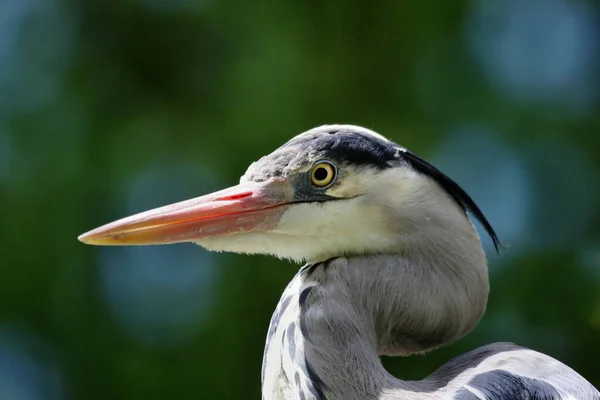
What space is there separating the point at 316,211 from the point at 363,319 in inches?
8.8

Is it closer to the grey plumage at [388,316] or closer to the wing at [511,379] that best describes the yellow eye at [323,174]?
the grey plumage at [388,316]

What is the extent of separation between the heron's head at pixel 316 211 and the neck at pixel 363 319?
5 cm

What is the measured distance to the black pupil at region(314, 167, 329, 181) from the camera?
5.34 ft

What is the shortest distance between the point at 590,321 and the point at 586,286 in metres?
0.18

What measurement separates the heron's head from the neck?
0.05 m

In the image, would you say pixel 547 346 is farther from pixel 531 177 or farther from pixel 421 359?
pixel 531 177

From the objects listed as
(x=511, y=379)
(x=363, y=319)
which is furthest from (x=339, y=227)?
(x=511, y=379)

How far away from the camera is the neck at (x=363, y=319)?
1.46m

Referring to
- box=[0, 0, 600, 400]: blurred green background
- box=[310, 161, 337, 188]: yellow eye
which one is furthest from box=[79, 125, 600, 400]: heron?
box=[0, 0, 600, 400]: blurred green background

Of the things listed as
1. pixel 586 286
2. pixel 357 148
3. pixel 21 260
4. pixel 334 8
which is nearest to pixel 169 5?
pixel 334 8

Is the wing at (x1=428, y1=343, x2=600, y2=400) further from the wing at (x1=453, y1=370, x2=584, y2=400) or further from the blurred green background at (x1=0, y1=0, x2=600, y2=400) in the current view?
the blurred green background at (x1=0, y1=0, x2=600, y2=400)

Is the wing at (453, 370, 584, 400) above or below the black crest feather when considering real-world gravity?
→ below

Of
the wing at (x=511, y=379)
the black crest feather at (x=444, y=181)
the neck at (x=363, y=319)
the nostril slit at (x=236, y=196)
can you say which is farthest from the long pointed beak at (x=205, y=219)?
the wing at (x=511, y=379)

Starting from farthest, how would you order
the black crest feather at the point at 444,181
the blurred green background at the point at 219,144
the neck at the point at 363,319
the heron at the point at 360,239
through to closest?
the blurred green background at the point at 219,144, the black crest feather at the point at 444,181, the heron at the point at 360,239, the neck at the point at 363,319
